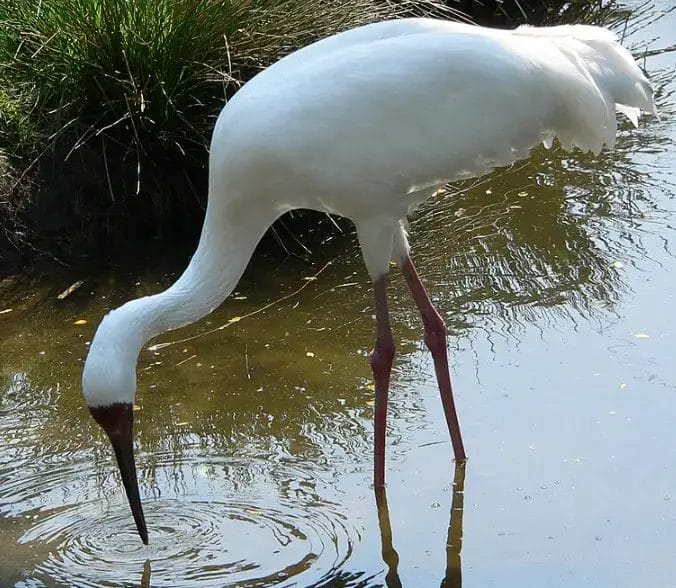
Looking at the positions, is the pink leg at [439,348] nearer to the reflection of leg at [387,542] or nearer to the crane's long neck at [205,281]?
the reflection of leg at [387,542]

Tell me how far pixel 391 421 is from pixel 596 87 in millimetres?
1705

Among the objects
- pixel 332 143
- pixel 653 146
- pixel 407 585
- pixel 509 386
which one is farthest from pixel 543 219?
pixel 407 585

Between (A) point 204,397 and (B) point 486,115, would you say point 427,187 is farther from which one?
(A) point 204,397

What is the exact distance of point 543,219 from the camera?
729cm

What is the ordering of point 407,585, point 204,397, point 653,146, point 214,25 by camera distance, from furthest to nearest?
point 653,146 → point 214,25 → point 204,397 → point 407,585

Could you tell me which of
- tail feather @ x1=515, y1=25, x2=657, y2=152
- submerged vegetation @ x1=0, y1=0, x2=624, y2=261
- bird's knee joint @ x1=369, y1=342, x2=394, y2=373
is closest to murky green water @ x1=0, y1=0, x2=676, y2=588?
bird's knee joint @ x1=369, y1=342, x2=394, y2=373

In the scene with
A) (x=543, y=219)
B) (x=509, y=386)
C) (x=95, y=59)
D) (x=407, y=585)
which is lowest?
(x=407, y=585)

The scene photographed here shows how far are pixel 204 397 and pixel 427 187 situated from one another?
163 centimetres

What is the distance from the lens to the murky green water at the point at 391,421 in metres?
4.53

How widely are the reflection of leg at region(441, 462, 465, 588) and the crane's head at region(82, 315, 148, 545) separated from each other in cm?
116

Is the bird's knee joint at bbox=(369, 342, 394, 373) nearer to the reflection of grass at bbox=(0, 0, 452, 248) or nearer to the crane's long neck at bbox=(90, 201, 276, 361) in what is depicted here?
the crane's long neck at bbox=(90, 201, 276, 361)

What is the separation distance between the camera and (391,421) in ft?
17.9

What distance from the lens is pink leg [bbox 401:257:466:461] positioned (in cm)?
510

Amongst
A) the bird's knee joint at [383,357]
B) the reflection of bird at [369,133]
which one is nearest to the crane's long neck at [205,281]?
the reflection of bird at [369,133]
